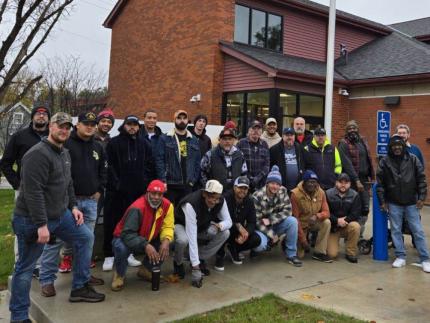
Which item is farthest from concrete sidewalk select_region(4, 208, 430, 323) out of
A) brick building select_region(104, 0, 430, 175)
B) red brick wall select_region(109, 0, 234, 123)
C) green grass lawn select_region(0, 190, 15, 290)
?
red brick wall select_region(109, 0, 234, 123)

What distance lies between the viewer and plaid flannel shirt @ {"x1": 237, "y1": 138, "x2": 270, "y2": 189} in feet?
20.6

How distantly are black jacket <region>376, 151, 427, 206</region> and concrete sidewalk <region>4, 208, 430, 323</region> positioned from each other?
0.98 m

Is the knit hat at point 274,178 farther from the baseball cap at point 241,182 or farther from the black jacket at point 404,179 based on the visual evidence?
the black jacket at point 404,179

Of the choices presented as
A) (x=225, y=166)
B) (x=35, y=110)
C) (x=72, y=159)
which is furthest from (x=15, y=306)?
(x=225, y=166)

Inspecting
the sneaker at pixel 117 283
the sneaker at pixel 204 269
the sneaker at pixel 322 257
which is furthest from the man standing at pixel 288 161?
the sneaker at pixel 117 283

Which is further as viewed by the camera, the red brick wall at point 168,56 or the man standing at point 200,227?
the red brick wall at point 168,56

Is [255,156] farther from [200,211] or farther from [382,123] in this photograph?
[382,123]

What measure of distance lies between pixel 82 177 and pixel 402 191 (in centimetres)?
417

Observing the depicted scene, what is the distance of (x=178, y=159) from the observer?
5.69 meters

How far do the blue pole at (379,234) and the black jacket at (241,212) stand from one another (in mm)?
1917

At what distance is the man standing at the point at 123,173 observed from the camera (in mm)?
5293

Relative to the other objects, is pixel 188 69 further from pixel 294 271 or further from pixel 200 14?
pixel 294 271

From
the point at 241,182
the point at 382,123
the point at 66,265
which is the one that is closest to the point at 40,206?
the point at 66,265

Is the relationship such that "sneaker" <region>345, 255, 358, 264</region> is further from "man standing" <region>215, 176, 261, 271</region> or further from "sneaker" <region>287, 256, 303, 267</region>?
"man standing" <region>215, 176, 261, 271</region>
